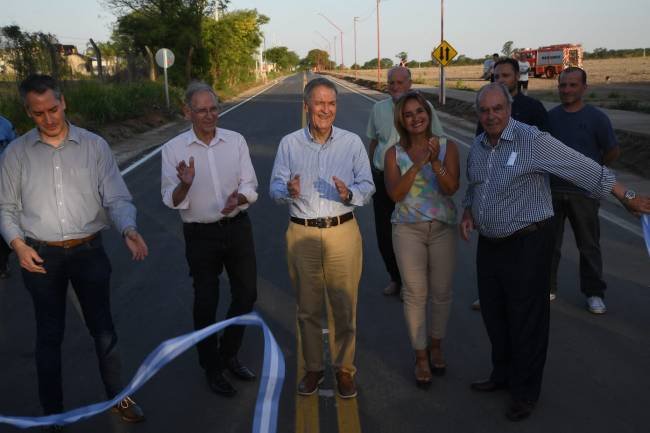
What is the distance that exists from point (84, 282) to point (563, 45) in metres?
57.1

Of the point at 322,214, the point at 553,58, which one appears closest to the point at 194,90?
the point at 322,214

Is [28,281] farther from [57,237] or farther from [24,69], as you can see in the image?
[24,69]

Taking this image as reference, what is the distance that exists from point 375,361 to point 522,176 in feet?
5.68

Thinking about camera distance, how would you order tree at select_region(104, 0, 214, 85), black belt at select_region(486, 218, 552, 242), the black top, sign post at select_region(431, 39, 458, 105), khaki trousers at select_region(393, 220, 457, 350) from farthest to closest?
tree at select_region(104, 0, 214, 85)
sign post at select_region(431, 39, 458, 105)
the black top
khaki trousers at select_region(393, 220, 457, 350)
black belt at select_region(486, 218, 552, 242)

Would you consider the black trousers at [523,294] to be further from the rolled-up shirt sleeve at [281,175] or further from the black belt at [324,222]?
the rolled-up shirt sleeve at [281,175]

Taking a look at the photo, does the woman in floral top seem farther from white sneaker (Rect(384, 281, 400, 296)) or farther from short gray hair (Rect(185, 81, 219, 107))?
white sneaker (Rect(384, 281, 400, 296))

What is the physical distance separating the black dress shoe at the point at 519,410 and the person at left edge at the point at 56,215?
2.32 m

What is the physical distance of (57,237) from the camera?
3416mm

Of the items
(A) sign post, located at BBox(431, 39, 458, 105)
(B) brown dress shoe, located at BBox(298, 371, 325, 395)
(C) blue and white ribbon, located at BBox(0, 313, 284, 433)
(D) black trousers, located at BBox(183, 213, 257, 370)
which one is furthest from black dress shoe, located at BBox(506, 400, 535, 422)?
(A) sign post, located at BBox(431, 39, 458, 105)

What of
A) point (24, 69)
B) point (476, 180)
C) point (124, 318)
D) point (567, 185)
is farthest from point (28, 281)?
point (24, 69)

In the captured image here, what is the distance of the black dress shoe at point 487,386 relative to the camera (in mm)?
4000

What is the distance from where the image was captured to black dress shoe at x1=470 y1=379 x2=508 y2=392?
4.00m

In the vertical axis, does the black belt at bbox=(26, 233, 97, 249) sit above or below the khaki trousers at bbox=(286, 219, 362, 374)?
above

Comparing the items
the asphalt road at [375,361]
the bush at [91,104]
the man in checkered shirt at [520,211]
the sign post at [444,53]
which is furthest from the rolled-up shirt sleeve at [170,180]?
the sign post at [444,53]
